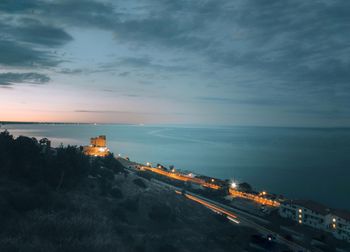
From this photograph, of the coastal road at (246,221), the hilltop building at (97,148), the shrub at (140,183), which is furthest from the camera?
the hilltop building at (97,148)

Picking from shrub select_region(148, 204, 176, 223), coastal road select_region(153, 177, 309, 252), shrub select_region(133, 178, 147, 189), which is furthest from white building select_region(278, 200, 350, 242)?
shrub select_region(133, 178, 147, 189)

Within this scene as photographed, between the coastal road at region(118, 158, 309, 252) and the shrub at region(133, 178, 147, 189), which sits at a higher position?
the shrub at region(133, 178, 147, 189)

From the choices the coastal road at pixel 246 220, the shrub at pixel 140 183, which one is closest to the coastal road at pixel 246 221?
the coastal road at pixel 246 220

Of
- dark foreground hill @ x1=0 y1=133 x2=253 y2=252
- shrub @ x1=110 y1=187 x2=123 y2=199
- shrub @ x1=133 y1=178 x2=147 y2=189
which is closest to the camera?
dark foreground hill @ x1=0 y1=133 x2=253 y2=252

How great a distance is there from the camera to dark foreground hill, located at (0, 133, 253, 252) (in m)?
25.9

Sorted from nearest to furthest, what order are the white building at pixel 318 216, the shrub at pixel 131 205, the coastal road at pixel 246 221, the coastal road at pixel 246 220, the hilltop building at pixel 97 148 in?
the shrub at pixel 131 205 < the coastal road at pixel 246 221 < the coastal road at pixel 246 220 < the white building at pixel 318 216 < the hilltop building at pixel 97 148

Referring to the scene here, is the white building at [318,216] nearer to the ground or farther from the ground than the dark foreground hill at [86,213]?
nearer to the ground

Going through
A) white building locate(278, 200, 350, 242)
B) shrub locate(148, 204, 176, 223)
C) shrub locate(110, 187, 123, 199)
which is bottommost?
white building locate(278, 200, 350, 242)

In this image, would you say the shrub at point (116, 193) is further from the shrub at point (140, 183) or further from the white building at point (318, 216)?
the white building at point (318, 216)

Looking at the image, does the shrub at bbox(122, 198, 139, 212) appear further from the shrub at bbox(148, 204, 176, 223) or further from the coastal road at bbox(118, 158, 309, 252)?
the coastal road at bbox(118, 158, 309, 252)

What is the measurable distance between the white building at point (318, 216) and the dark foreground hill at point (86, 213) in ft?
66.4

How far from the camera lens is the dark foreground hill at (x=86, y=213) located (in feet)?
85.1

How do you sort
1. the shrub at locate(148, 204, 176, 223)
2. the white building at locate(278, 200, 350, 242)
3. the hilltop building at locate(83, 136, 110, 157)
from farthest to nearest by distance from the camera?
the hilltop building at locate(83, 136, 110, 157), the white building at locate(278, 200, 350, 242), the shrub at locate(148, 204, 176, 223)

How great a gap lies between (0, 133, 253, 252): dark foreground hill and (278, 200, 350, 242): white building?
66.4ft
